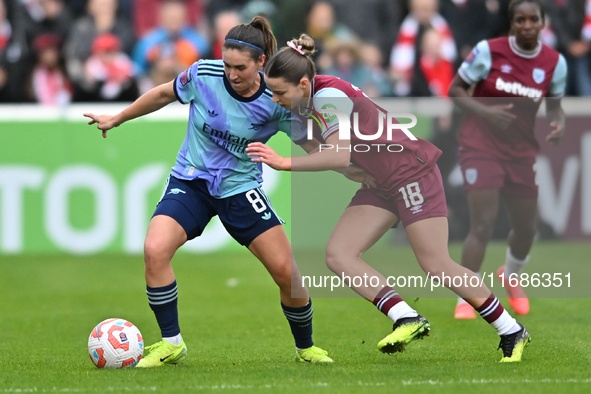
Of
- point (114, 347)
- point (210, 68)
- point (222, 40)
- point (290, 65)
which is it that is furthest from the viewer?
point (222, 40)

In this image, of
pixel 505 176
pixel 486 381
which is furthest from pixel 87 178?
pixel 486 381

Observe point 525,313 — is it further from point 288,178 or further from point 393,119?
point 288,178

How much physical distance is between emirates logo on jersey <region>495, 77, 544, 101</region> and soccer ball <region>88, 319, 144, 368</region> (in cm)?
358

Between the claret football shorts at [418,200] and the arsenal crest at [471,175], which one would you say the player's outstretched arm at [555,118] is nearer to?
the arsenal crest at [471,175]

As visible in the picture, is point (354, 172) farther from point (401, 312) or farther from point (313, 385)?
point (313, 385)

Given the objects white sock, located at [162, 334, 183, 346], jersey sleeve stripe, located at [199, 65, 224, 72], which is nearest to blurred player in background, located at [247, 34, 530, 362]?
jersey sleeve stripe, located at [199, 65, 224, 72]

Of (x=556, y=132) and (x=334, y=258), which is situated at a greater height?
(x=556, y=132)

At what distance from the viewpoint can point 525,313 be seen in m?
7.46

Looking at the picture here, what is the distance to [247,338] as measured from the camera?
6555 millimetres

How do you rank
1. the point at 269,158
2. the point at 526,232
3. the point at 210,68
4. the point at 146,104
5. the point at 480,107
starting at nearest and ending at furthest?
the point at 269,158
the point at 210,68
the point at 146,104
the point at 480,107
the point at 526,232

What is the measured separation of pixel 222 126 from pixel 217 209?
0.53 metres

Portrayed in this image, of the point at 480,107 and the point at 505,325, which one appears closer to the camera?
the point at 505,325

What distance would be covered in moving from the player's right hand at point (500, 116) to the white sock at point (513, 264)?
109 centimetres

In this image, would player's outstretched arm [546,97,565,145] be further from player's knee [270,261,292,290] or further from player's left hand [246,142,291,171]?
player's left hand [246,142,291,171]
